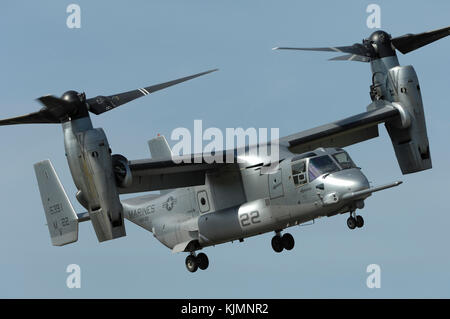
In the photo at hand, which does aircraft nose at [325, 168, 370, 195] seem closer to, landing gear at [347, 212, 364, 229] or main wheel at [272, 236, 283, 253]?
landing gear at [347, 212, 364, 229]

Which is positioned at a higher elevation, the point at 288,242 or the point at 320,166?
the point at 320,166

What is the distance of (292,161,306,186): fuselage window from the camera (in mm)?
29781

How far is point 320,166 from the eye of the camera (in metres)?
29.6

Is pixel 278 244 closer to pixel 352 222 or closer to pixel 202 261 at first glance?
pixel 202 261

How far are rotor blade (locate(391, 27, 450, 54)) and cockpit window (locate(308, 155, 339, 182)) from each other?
7.10 metres

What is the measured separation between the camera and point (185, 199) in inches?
Result: 1321

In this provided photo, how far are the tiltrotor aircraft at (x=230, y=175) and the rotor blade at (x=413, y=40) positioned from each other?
1.3 inches

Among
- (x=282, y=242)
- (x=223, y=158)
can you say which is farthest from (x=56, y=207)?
(x=282, y=242)

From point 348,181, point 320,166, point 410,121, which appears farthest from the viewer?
point 410,121

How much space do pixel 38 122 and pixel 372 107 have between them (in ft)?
37.8

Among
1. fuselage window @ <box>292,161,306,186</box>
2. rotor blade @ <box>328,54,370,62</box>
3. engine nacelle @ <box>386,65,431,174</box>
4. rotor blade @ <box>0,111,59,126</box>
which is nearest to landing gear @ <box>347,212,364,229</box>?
fuselage window @ <box>292,161,306,186</box>

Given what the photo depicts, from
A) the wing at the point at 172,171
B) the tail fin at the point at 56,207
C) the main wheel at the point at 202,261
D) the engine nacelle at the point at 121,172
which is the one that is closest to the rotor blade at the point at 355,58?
the wing at the point at 172,171

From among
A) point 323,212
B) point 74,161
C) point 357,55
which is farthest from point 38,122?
point 357,55

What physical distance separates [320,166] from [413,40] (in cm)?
772
